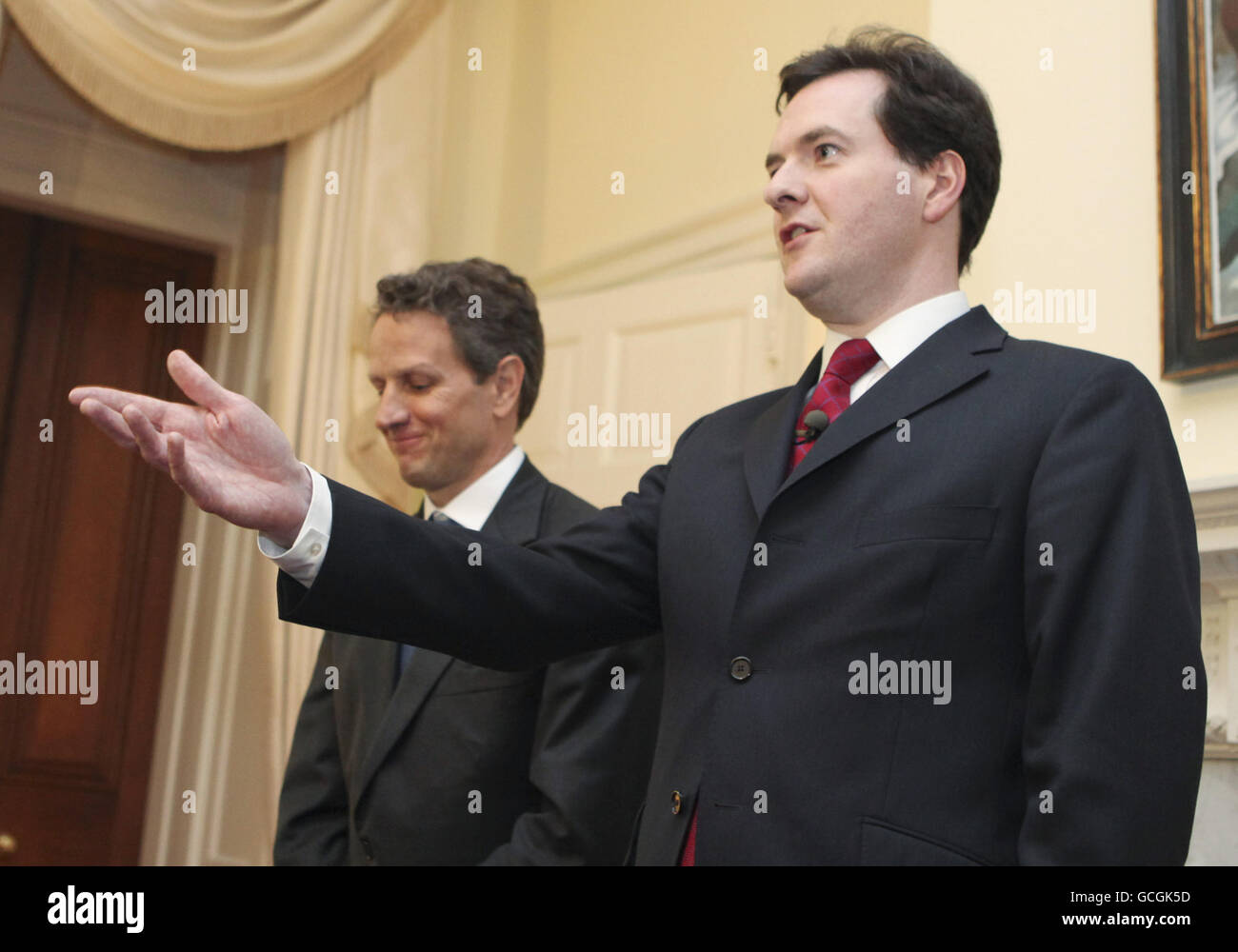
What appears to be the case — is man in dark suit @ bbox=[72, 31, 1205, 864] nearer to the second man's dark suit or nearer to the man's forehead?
the man's forehead

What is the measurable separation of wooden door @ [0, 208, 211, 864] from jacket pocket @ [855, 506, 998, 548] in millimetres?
3138

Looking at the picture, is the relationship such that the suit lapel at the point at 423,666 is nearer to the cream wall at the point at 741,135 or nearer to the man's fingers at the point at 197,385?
the man's fingers at the point at 197,385

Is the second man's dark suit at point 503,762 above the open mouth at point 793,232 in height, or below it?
below

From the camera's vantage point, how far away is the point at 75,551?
3.89 metres

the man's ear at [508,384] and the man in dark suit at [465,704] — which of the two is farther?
the man's ear at [508,384]

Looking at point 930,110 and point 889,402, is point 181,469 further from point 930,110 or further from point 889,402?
point 930,110

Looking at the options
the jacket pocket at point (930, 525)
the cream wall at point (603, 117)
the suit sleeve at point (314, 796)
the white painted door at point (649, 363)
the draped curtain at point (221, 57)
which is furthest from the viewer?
the cream wall at point (603, 117)

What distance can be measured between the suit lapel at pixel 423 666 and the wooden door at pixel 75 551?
6.65ft

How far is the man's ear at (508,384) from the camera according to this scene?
7.78ft

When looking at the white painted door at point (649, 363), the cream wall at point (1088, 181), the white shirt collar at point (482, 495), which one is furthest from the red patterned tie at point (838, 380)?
the white painted door at point (649, 363)

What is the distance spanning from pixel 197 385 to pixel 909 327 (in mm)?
778

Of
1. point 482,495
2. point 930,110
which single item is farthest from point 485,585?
point 482,495

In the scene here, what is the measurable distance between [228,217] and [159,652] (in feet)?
4.49

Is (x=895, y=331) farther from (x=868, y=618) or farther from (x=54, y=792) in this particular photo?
(x=54, y=792)
